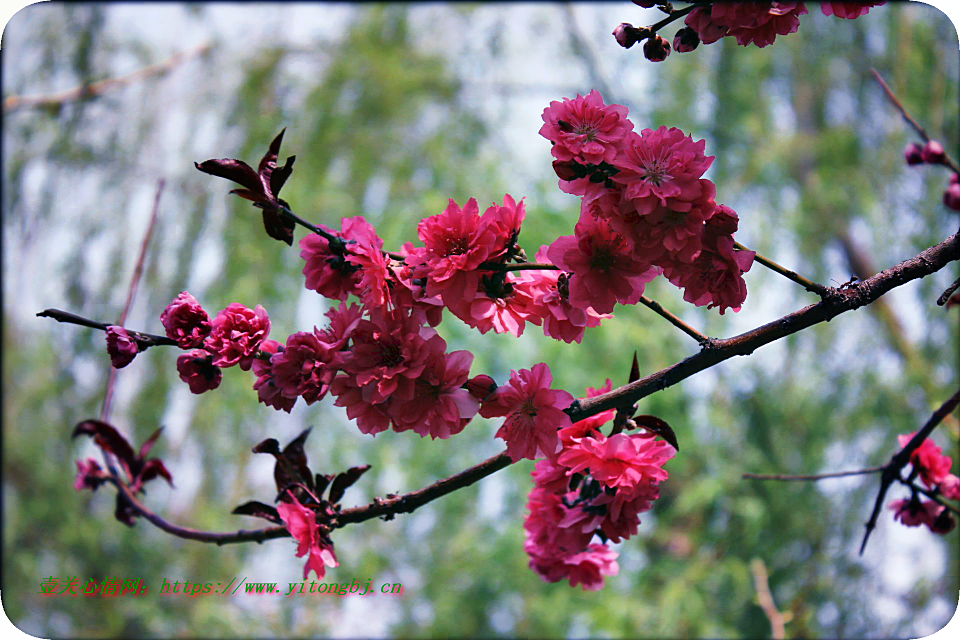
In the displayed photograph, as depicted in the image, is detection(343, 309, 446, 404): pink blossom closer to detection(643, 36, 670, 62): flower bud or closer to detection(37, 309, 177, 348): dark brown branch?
detection(37, 309, 177, 348): dark brown branch

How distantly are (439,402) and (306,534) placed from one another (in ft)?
0.58

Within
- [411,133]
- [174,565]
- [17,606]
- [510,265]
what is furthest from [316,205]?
[510,265]

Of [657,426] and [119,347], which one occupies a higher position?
[657,426]

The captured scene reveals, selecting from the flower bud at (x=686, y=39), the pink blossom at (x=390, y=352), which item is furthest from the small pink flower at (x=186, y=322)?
the flower bud at (x=686, y=39)

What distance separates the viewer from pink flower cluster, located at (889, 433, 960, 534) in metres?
0.78

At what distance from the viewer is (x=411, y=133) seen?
2729mm

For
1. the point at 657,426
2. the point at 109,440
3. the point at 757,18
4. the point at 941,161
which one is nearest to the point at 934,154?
the point at 941,161

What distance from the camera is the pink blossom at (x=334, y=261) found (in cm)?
54

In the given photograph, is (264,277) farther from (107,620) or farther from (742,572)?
(742,572)

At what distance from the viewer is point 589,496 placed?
59cm

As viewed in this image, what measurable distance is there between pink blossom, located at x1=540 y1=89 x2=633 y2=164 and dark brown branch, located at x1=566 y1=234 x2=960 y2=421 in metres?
0.17

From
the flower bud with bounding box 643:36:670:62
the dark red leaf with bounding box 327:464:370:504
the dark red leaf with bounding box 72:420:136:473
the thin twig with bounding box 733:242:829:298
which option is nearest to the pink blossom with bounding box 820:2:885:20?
the flower bud with bounding box 643:36:670:62

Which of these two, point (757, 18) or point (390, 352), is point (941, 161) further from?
point (390, 352)

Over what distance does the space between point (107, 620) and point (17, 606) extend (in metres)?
0.28
